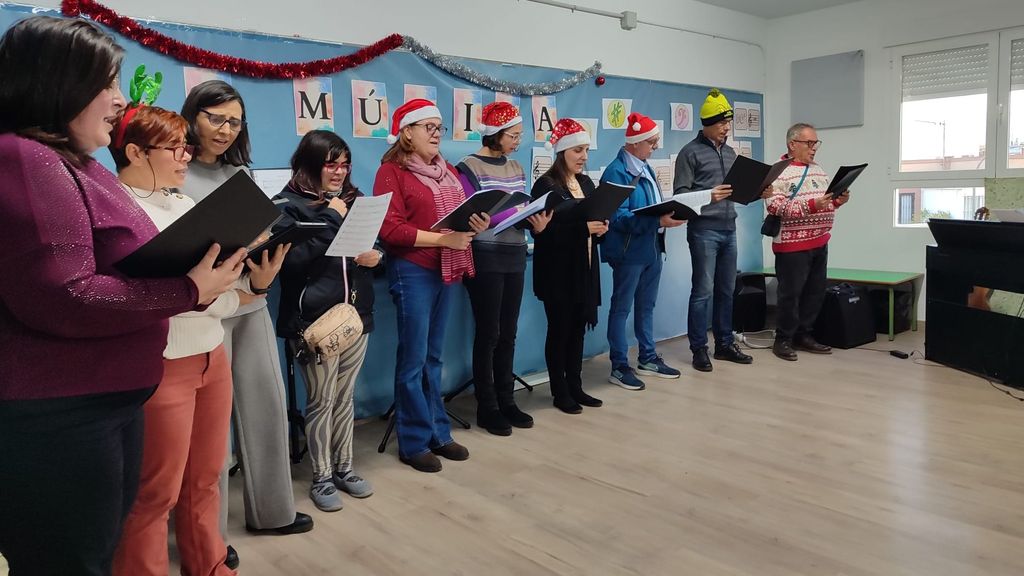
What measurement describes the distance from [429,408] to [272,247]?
4.37 feet

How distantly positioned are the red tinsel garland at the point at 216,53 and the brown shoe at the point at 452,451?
5.40 feet

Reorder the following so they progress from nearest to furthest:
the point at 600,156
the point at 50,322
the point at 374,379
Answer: the point at 50,322
the point at 374,379
the point at 600,156

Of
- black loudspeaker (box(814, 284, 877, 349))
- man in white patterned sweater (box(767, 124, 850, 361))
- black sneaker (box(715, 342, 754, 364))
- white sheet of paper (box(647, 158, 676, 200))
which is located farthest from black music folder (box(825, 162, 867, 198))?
white sheet of paper (box(647, 158, 676, 200))

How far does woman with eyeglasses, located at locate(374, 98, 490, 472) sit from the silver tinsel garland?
2.68 ft

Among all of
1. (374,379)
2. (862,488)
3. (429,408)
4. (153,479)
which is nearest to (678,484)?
(862,488)

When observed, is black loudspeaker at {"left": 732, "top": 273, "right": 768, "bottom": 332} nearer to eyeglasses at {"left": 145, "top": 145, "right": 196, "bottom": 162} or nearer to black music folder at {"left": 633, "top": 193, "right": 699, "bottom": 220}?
black music folder at {"left": 633, "top": 193, "right": 699, "bottom": 220}

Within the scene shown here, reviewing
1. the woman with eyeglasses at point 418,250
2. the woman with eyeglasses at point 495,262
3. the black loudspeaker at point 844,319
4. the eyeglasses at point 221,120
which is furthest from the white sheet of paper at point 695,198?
the eyeglasses at point 221,120

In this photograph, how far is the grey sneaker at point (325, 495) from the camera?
8.00 feet

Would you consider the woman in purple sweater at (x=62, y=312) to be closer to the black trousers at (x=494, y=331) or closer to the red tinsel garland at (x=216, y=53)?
the red tinsel garland at (x=216, y=53)

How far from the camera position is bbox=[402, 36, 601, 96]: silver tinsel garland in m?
3.50

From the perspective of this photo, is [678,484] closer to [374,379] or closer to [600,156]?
[374,379]

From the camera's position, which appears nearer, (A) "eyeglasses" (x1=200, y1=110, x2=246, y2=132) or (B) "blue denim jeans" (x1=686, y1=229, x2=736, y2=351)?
(A) "eyeglasses" (x1=200, y1=110, x2=246, y2=132)

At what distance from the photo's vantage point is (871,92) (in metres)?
5.41

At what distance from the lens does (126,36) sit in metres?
2.62
